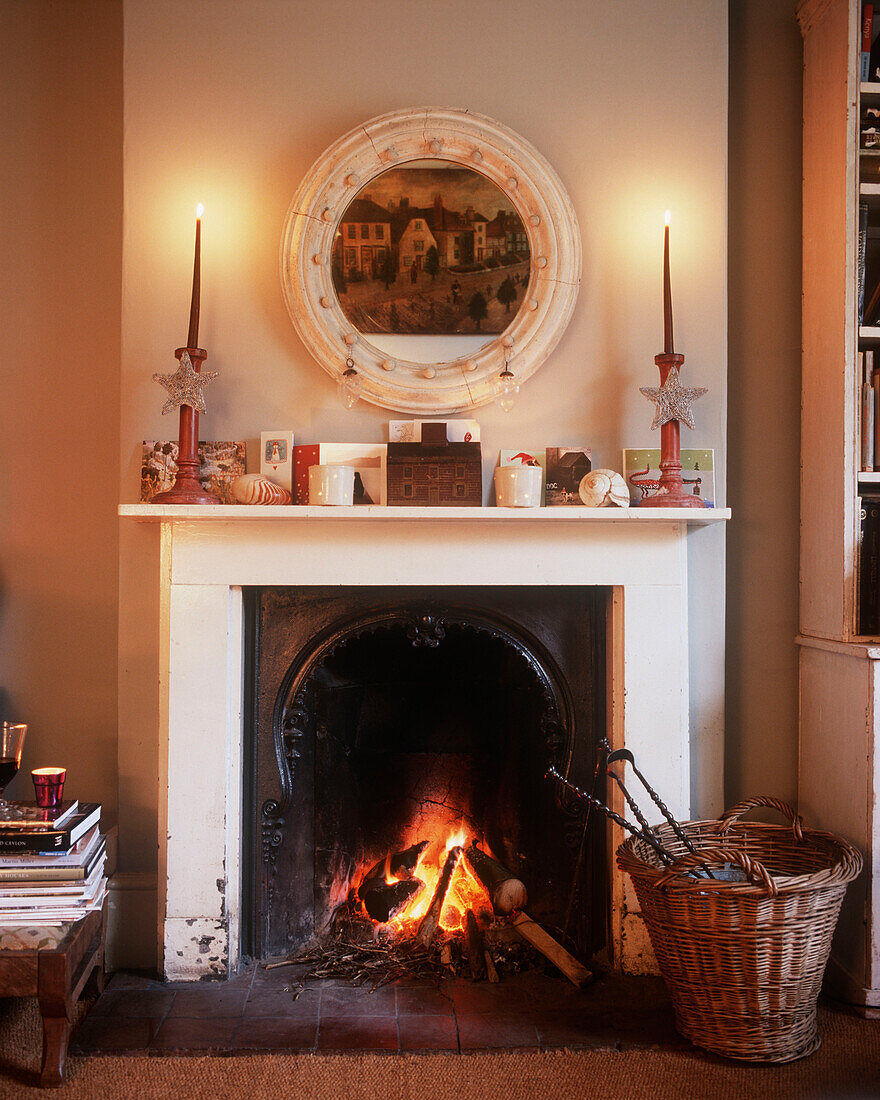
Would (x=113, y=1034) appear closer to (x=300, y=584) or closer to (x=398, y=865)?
(x=398, y=865)

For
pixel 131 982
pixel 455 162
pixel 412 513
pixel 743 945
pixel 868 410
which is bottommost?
pixel 131 982

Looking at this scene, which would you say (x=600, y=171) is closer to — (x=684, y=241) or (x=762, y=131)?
(x=684, y=241)

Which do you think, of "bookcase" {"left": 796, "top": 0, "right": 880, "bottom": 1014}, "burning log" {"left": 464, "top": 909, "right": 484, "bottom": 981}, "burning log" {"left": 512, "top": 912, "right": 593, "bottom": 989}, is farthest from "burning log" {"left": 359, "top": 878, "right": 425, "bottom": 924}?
"bookcase" {"left": 796, "top": 0, "right": 880, "bottom": 1014}

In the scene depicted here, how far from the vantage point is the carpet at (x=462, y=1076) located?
1495 mm

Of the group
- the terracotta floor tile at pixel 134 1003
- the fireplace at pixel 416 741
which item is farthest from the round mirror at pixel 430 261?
the terracotta floor tile at pixel 134 1003

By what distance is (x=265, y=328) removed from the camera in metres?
1.97

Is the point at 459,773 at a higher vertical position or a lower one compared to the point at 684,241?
lower

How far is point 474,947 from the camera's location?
1.97 metres

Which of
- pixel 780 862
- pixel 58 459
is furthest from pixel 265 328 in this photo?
pixel 780 862

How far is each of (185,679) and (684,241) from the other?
1.59 meters

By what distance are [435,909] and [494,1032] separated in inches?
15.5

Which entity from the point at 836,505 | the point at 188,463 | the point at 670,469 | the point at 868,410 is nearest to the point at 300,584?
the point at 188,463

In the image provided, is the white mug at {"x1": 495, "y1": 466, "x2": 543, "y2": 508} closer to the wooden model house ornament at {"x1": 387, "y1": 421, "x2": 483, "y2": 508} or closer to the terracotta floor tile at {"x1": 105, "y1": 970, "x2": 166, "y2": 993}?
the wooden model house ornament at {"x1": 387, "y1": 421, "x2": 483, "y2": 508}

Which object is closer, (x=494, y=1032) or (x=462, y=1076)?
(x=462, y=1076)
